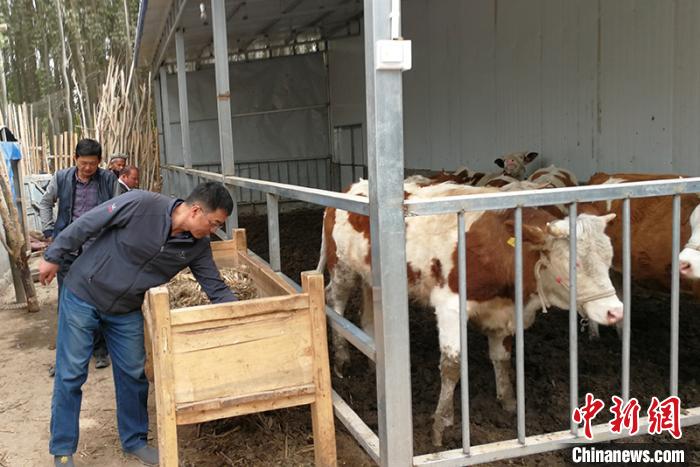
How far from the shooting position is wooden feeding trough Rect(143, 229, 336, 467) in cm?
264

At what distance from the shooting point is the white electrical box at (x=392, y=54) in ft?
7.36

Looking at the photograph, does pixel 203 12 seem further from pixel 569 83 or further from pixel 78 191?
pixel 569 83

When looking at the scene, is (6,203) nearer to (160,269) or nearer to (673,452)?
(160,269)

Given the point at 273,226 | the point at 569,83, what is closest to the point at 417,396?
the point at 273,226

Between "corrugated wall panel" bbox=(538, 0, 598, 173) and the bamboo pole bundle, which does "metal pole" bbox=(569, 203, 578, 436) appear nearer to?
"corrugated wall panel" bbox=(538, 0, 598, 173)

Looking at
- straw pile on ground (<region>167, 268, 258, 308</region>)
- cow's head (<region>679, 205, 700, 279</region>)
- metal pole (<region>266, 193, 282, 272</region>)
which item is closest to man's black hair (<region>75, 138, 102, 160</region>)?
straw pile on ground (<region>167, 268, 258, 308</region>)

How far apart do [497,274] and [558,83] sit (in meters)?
4.54

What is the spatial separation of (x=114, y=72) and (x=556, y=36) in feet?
23.6

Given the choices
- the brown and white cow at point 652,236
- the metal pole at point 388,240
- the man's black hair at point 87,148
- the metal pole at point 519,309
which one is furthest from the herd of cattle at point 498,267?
the man's black hair at point 87,148

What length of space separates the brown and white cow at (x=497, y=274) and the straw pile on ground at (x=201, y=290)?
1.05m

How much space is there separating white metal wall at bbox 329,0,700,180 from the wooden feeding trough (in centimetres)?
423

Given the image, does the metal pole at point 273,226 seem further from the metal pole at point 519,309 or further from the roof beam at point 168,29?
the roof beam at point 168,29

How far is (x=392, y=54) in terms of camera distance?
2.25 m

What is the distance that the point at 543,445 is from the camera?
2.61m
